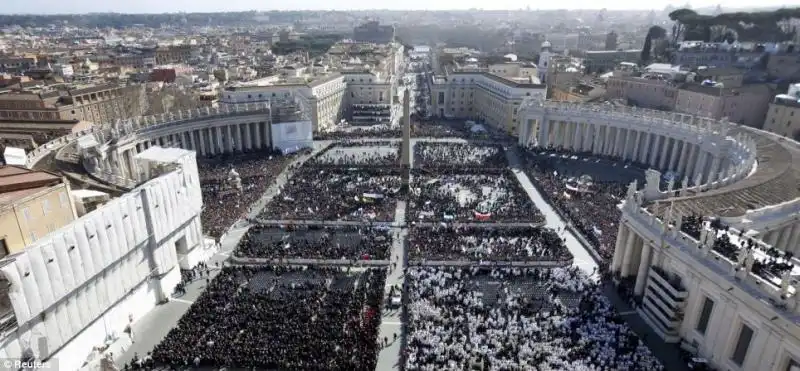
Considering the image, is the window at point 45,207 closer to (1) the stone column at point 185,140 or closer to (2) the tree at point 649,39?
(1) the stone column at point 185,140

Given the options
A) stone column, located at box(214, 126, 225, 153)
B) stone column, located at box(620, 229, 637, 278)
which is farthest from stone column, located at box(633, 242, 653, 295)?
stone column, located at box(214, 126, 225, 153)

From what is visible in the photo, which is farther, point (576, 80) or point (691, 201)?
point (576, 80)

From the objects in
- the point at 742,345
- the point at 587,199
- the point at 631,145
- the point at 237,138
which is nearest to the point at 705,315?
the point at 742,345

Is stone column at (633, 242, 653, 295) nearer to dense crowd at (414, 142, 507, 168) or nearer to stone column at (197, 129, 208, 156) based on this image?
dense crowd at (414, 142, 507, 168)

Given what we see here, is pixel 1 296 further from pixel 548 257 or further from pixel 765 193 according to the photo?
pixel 765 193

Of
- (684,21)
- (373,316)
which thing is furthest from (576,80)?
(373,316)

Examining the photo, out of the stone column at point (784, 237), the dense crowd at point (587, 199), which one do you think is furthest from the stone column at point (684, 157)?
the stone column at point (784, 237)
